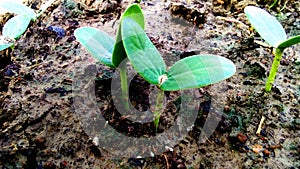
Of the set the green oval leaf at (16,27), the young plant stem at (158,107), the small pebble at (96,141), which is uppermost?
the green oval leaf at (16,27)

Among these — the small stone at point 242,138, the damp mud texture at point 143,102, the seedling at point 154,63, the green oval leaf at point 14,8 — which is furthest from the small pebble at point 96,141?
the green oval leaf at point 14,8

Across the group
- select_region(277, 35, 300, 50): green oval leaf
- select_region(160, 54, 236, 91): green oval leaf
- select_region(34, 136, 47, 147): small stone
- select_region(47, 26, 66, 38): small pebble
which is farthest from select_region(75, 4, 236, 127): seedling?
select_region(47, 26, 66, 38): small pebble

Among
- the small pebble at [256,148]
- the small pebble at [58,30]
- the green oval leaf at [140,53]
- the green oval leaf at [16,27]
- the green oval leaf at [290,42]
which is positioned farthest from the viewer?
the small pebble at [58,30]

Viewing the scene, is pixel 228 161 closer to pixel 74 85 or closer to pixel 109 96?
pixel 109 96

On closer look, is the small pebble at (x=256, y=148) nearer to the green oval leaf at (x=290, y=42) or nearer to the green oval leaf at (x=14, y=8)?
the green oval leaf at (x=290, y=42)

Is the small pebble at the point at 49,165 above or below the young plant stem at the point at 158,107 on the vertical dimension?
below

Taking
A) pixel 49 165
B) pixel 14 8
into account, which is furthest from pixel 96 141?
pixel 14 8

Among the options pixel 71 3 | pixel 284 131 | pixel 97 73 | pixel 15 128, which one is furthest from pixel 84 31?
pixel 284 131
